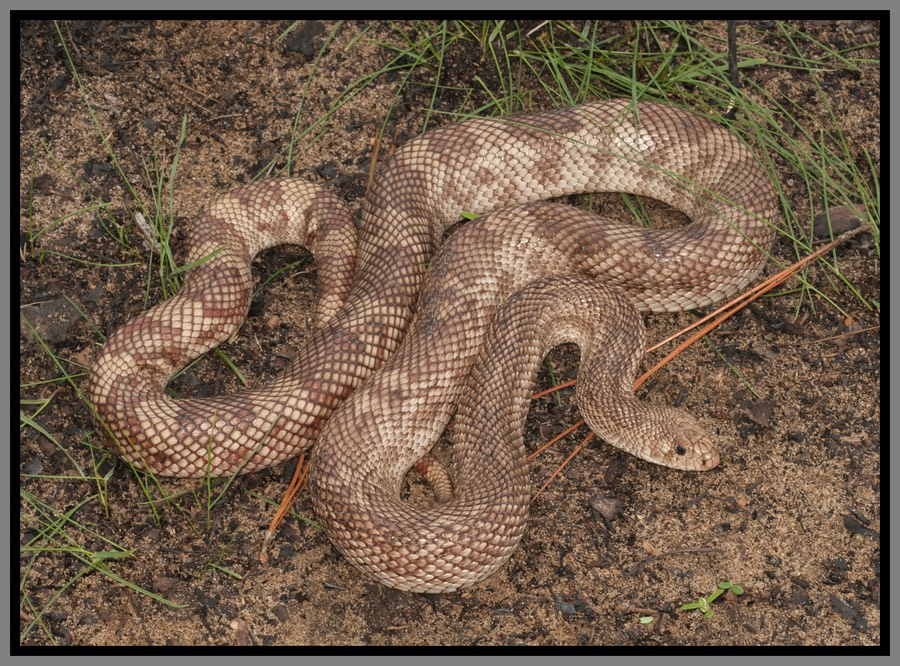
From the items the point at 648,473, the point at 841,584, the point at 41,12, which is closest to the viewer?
the point at 841,584

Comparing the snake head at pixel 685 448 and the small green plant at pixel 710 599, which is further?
the snake head at pixel 685 448

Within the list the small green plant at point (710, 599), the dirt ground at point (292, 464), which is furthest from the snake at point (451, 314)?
the small green plant at point (710, 599)

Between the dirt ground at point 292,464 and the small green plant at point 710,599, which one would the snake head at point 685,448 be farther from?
the small green plant at point 710,599

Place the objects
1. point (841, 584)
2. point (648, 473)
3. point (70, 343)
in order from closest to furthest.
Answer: point (841, 584), point (648, 473), point (70, 343)

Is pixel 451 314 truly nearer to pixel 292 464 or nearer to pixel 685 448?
pixel 292 464

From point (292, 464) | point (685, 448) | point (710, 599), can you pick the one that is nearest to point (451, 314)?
point (292, 464)

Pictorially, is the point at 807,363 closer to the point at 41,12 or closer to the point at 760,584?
the point at 760,584

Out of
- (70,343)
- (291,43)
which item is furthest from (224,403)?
(291,43)

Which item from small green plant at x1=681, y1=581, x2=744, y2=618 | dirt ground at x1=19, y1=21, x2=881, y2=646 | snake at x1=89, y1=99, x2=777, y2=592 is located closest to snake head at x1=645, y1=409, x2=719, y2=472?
snake at x1=89, y1=99, x2=777, y2=592
